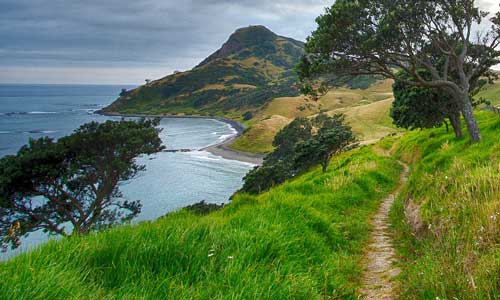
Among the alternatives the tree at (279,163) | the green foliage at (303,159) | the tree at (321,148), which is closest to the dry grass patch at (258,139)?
the tree at (279,163)

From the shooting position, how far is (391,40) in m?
19.0

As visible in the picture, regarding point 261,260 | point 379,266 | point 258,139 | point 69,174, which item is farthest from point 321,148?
point 258,139

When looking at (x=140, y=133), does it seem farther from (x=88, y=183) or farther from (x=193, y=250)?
(x=193, y=250)

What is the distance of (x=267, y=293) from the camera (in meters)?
4.51

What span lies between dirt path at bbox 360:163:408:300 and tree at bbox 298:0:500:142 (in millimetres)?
11018

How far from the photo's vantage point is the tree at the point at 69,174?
99.9 feet

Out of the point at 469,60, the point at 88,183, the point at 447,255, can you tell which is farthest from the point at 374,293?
the point at 88,183

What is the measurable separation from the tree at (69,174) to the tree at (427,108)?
83.6ft

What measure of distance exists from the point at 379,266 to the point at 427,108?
26.9m

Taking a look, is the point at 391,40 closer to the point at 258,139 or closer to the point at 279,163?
the point at 279,163

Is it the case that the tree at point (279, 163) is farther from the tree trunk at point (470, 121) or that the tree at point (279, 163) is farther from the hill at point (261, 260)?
the hill at point (261, 260)

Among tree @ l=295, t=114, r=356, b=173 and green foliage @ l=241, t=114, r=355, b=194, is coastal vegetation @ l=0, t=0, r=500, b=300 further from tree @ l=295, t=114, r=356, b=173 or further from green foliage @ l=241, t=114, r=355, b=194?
tree @ l=295, t=114, r=356, b=173

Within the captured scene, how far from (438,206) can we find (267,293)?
5.51 meters

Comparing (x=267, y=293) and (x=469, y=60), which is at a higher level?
(x=469, y=60)
